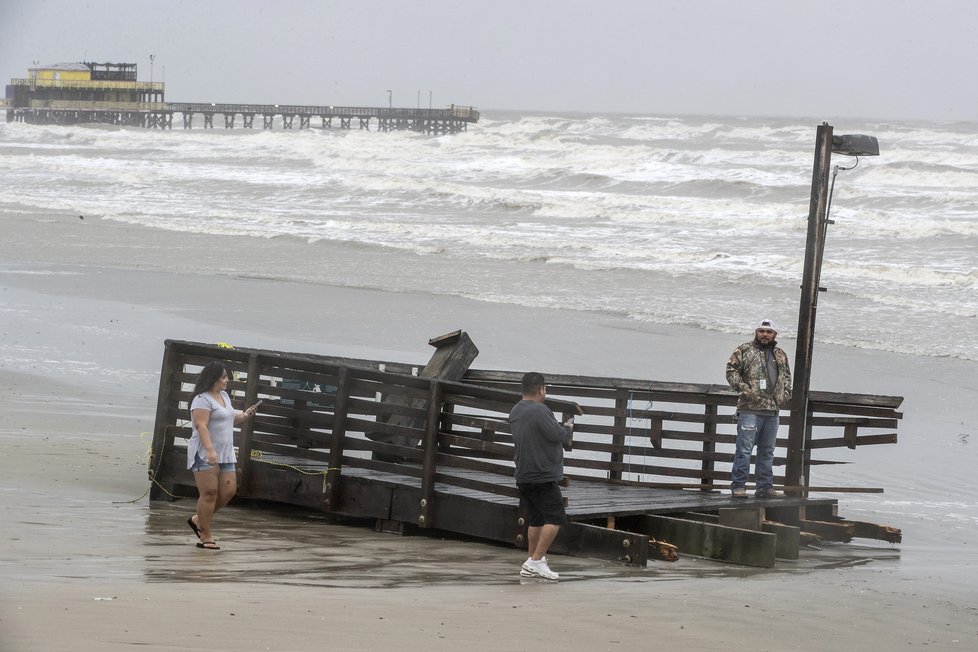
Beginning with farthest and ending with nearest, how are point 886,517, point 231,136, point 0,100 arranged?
point 0,100 < point 231,136 < point 886,517

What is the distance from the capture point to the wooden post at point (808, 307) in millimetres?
9633

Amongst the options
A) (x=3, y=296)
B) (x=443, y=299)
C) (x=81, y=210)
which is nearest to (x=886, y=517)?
(x=443, y=299)

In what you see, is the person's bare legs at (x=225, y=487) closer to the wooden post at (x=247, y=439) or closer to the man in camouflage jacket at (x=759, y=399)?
the wooden post at (x=247, y=439)

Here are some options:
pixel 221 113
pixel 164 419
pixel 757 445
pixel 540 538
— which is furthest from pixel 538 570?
pixel 221 113

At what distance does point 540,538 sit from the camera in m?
7.58

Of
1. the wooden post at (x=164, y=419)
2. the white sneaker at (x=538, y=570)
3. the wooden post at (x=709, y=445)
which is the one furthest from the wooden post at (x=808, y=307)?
the wooden post at (x=164, y=419)

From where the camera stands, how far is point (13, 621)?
5.45 metres

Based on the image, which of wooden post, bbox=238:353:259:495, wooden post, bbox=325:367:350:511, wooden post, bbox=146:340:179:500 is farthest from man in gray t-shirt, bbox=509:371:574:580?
wooden post, bbox=146:340:179:500

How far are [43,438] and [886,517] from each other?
7.62m

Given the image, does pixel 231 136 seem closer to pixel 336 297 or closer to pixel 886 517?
pixel 336 297

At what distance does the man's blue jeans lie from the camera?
31.1 ft

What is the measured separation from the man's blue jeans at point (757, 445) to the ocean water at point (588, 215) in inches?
440

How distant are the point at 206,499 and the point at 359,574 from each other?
3.87 feet

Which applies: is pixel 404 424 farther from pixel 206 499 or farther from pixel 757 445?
pixel 757 445
